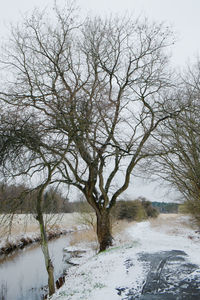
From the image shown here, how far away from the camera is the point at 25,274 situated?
13.5 metres

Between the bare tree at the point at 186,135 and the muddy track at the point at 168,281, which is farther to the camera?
the bare tree at the point at 186,135

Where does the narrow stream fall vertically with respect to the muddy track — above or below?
below

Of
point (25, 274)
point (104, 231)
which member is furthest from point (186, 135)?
point (25, 274)

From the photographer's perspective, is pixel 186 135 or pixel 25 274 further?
pixel 25 274

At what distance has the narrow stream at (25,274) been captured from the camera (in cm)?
1091

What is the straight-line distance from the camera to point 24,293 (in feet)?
36.0

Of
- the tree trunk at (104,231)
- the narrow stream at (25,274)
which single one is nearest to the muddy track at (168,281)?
the tree trunk at (104,231)

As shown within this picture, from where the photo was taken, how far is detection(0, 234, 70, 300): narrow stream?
35.8ft

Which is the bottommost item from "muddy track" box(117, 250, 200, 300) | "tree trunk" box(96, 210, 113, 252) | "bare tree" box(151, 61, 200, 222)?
"muddy track" box(117, 250, 200, 300)

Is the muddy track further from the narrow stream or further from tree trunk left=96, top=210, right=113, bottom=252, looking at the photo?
the narrow stream

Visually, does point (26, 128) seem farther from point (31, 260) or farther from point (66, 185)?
point (31, 260)

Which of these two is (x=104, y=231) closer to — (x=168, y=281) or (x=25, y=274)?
(x=25, y=274)

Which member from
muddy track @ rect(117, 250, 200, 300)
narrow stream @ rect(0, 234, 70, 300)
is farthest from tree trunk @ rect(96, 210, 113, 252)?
muddy track @ rect(117, 250, 200, 300)

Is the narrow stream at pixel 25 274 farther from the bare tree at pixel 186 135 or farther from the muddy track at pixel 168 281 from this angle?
the bare tree at pixel 186 135
